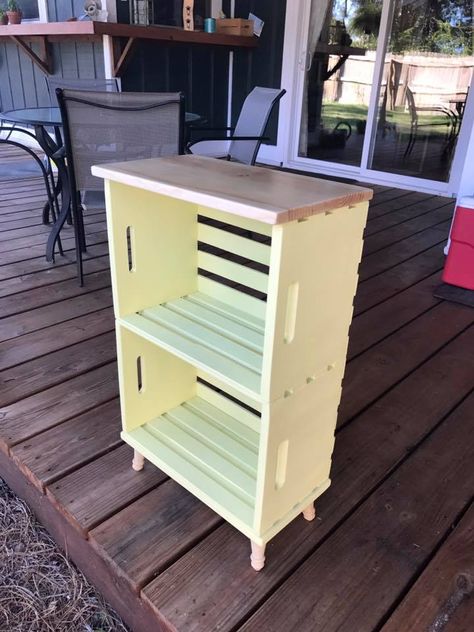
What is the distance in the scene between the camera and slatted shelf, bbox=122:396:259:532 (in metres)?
1.13

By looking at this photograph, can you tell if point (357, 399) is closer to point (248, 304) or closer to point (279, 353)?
point (248, 304)

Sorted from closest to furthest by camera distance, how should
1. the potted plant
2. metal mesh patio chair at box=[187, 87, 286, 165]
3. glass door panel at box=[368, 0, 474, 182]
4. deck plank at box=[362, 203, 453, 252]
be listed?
metal mesh patio chair at box=[187, 87, 286, 165]
deck plank at box=[362, 203, 453, 252]
glass door panel at box=[368, 0, 474, 182]
the potted plant

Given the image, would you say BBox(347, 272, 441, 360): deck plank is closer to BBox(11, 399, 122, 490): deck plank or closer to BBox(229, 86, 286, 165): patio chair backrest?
BBox(11, 399, 122, 490): deck plank

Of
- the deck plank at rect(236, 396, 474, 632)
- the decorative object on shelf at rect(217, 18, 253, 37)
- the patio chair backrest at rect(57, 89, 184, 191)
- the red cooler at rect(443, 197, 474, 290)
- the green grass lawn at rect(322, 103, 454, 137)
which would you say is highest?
the decorative object on shelf at rect(217, 18, 253, 37)

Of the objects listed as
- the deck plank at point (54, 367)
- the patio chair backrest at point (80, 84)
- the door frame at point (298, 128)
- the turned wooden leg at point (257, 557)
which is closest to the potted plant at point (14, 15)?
the patio chair backrest at point (80, 84)

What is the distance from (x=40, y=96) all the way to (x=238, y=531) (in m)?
5.51

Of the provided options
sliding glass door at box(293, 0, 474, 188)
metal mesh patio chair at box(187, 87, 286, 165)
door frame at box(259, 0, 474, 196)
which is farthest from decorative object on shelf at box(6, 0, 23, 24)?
metal mesh patio chair at box(187, 87, 286, 165)

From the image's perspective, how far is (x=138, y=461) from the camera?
132cm

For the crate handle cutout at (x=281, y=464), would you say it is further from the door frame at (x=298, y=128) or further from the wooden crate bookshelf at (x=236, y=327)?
the door frame at (x=298, y=128)

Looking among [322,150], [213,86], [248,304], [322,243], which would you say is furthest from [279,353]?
[213,86]

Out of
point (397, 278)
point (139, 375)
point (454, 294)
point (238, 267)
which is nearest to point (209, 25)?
point (397, 278)

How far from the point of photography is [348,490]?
50.7 inches

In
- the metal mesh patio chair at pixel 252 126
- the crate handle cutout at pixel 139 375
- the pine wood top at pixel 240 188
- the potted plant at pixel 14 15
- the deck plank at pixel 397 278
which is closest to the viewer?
the pine wood top at pixel 240 188

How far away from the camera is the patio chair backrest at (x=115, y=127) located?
218 cm
